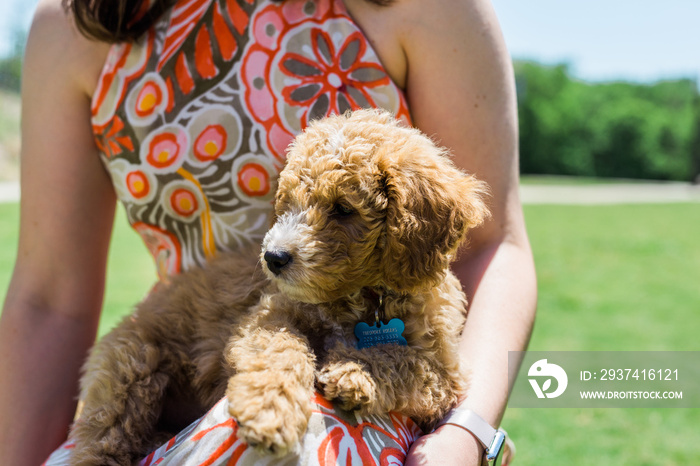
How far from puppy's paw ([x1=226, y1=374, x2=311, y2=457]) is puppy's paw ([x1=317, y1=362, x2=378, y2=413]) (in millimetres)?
130

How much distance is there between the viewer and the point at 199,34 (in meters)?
2.84

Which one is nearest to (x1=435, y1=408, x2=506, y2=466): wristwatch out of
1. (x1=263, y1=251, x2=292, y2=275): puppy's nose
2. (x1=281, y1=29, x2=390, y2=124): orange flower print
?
(x1=263, y1=251, x2=292, y2=275): puppy's nose

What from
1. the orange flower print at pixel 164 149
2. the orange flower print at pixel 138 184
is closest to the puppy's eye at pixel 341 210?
the orange flower print at pixel 164 149

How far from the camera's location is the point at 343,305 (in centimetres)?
241

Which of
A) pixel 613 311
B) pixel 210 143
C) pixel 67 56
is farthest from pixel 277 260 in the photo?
pixel 613 311

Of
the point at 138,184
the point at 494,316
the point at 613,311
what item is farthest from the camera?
the point at 613,311

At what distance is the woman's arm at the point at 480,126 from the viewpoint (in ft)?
8.75

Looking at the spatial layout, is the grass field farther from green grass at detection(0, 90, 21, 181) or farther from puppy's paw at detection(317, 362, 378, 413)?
green grass at detection(0, 90, 21, 181)

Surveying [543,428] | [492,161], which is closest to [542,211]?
[543,428]

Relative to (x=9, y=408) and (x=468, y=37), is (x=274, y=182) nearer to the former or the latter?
(x=468, y=37)

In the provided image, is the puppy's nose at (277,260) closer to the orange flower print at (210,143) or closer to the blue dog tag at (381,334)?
the blue dog tag at (381,334)

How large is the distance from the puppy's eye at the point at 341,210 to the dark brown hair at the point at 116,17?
1.33 metres

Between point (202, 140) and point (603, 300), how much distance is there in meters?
10.8
